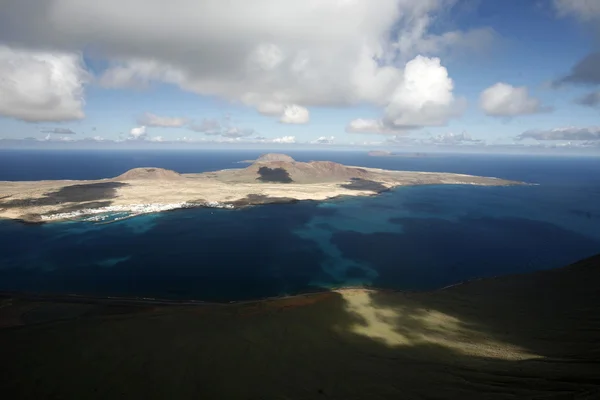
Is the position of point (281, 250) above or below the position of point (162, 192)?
below

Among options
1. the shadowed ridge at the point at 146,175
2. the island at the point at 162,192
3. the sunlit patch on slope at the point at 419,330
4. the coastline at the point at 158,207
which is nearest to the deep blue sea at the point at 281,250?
the coastline at the point at 158,207

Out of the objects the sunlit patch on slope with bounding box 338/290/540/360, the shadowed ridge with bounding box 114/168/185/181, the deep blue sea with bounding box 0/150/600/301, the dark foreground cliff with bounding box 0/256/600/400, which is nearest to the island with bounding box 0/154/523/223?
the shadowed ridge with bounding box 114/168/185/181

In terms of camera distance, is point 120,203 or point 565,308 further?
point 120,203

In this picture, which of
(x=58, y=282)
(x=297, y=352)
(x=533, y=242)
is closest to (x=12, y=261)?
(x=58, y=282)

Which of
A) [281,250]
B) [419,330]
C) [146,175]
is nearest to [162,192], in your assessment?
[146,175]

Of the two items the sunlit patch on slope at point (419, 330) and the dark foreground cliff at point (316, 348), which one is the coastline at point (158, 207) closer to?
the dark foreground cliff at point (316, 348)

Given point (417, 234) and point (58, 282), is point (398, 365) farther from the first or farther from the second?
point (417, 234)

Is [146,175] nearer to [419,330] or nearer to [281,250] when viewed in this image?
[281,250]
